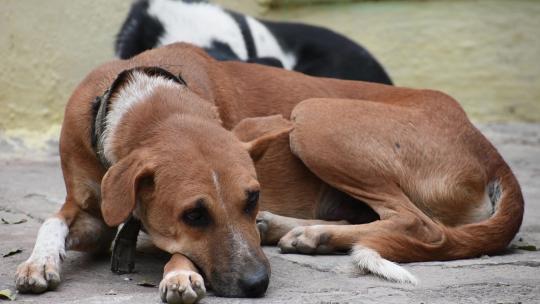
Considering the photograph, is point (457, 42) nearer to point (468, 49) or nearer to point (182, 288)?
point (468, 49)

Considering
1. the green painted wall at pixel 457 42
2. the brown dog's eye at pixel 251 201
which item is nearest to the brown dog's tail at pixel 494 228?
the brown dog's eye at pixel 251 201

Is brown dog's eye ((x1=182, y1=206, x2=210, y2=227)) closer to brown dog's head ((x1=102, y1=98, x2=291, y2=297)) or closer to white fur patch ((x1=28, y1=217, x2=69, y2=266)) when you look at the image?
brown dog's head ((x1=102, y1=98, x2=291, y2=297))

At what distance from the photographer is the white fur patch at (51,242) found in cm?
357

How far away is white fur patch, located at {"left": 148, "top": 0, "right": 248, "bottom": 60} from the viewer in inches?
270

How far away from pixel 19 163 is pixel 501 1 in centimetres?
455

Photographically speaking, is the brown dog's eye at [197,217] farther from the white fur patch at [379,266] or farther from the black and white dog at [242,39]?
the black and white dog at [242,39]

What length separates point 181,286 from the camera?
123 inches

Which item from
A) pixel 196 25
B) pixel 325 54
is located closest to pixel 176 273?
pixel 196 25

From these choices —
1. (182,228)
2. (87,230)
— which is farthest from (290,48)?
(182,228)

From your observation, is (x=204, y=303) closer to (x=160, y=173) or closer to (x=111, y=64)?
(x=160, y=173)

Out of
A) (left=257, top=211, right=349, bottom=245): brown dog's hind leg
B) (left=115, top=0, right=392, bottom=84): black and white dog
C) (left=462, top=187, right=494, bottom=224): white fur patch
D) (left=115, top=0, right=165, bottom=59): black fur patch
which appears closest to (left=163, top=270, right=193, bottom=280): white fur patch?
(left=257, top=211, right=349, bottom=245): brown dog's hind leg

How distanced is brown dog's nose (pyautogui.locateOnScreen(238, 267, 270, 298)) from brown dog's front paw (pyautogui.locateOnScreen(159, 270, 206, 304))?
0.47 ft

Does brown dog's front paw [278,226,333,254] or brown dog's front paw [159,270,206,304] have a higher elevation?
brown dog's front paw [159,270,206,304]

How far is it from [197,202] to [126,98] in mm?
648
